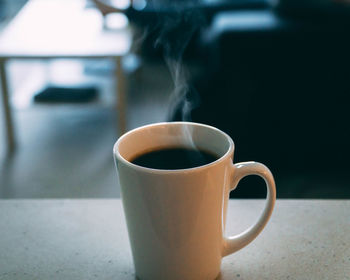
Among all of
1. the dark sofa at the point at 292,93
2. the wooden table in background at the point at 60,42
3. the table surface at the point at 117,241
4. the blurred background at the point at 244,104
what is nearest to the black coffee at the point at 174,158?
the table surface at the point at 117,241

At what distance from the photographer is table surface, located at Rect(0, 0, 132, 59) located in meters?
2.02

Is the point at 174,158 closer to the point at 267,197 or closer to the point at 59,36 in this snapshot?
the point at 267,197

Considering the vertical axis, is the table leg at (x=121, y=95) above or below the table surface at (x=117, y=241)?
below

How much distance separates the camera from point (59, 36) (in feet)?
7.37

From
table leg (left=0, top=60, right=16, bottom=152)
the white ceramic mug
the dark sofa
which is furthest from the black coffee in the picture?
table leg (left=0, top=60, right=16, bottom=152)

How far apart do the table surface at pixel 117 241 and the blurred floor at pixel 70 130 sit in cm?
112

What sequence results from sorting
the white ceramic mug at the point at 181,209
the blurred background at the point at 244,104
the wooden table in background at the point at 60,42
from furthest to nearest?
the wooden table in background at the point at 60,42 < the blurred background at the point at 244,104 < the white ceramic mug at the point at 181,209

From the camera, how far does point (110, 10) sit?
2.63 metres

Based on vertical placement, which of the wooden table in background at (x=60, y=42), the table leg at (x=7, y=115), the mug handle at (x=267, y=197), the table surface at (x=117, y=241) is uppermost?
the mug handle at (x=267, y=197)

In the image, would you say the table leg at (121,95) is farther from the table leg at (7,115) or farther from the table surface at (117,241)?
the table surface at (117,241)

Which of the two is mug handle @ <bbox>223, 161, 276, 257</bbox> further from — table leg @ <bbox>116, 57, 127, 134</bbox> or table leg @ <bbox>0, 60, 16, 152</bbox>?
table leg @ <bbox>0, 60, 16, 152</bbox>

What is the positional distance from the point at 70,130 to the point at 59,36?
1.57 feet

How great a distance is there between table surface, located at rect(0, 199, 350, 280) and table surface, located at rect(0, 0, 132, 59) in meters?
1.48

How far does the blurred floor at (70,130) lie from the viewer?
1796mm
